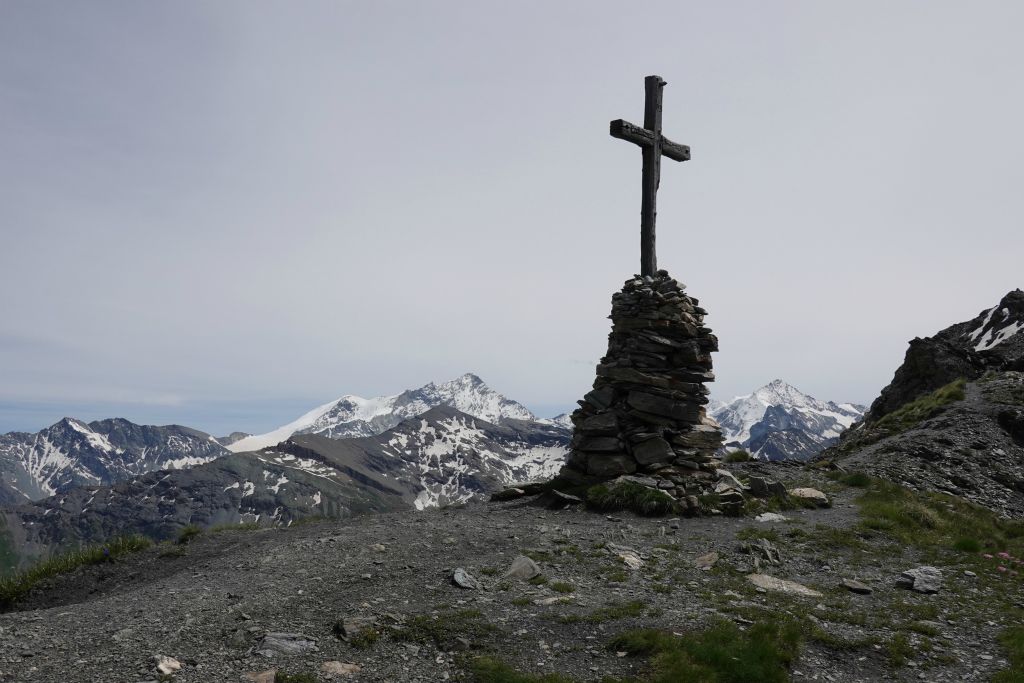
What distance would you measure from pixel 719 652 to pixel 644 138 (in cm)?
2008

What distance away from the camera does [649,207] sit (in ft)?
80.3

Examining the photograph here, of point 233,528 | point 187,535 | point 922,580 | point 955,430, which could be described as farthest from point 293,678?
point 955,430

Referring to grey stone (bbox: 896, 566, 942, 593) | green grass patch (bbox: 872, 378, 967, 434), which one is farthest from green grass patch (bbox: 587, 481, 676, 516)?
green grass patch (bbox: 872, 378, 967, 434)

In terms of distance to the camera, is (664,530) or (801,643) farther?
(664,530)

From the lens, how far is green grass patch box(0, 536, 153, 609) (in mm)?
16109

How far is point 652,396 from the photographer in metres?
23.0

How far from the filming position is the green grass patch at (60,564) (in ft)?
52.9

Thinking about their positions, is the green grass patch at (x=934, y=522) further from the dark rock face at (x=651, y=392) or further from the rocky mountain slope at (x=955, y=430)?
the dark rock face at (x=651, y=392)

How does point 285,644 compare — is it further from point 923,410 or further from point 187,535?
point 923,410

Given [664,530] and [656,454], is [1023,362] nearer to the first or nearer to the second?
[656,454]

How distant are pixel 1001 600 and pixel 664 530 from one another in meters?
7.66

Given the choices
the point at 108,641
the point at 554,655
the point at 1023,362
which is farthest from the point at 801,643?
the point at 1023,362

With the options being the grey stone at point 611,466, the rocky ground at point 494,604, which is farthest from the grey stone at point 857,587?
the grey stone at point 611,466

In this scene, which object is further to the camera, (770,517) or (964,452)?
(964,452)
